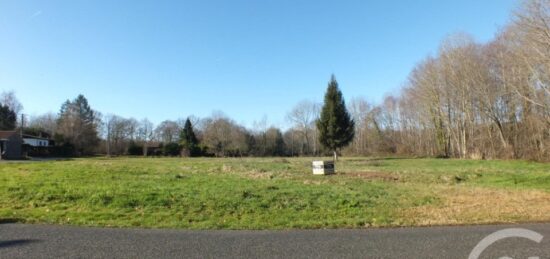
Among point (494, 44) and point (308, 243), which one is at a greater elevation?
point (494, 44)

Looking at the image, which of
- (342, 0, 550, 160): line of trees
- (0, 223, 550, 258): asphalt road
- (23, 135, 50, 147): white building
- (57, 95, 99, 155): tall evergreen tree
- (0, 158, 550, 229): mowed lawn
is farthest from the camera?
(57, 95, 99, 155): tall evergreen tree

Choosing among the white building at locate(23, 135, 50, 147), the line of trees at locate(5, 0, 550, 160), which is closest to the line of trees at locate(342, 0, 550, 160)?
the line of trees at locate(5, 0, 550, 160)

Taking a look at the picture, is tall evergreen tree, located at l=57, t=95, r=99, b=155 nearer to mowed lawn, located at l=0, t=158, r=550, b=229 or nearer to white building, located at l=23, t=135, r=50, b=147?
white building, located at l=23, t=135, r=50, b=147

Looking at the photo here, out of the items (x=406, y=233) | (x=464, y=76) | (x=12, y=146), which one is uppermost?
(x=464, y=76)

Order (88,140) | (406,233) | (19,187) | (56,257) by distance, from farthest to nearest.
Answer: (88,140)
(19,187)
(406,233)
(56,257)

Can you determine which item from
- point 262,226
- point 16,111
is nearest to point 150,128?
point 16,111

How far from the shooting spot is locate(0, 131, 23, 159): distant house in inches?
2153

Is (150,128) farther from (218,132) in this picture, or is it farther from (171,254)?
(171,254)

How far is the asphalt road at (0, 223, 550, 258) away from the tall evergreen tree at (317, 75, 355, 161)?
143 ft

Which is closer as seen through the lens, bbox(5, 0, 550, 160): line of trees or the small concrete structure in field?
the small concrete structure in field

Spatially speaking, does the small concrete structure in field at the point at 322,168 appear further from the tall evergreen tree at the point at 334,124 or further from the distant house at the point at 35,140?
the distant house at the point at 35,140

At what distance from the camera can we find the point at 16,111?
8544cm

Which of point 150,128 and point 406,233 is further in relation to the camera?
point 150,128

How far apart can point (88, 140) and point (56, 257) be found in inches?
3015
